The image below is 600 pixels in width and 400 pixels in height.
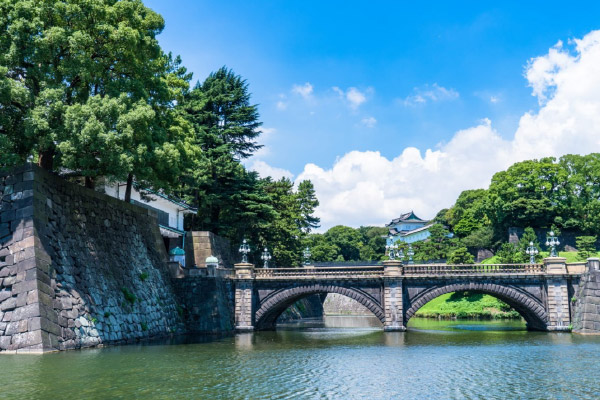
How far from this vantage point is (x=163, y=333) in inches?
1323

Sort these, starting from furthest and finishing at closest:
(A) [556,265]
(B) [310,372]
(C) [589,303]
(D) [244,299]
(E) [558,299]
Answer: (D) [244,299]
(A) [556,265]
(E) [558,299]
(C) [589,303]
(B) [310,372]

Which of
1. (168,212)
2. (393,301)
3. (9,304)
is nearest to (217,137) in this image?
(168,212)

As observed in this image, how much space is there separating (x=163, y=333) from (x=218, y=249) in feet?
51.8

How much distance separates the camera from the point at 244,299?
4156 cm

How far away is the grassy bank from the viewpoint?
59594mm

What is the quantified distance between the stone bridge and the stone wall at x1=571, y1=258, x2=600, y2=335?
0.68 metres

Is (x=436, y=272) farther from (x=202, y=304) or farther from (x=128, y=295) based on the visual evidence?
(x=128, y=295)

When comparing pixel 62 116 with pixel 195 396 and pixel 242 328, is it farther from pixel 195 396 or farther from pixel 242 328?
pixel 242 328

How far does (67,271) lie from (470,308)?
1895 inches

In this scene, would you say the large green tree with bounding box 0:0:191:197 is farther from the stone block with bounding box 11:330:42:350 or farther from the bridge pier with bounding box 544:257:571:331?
the bridge pier with bounding box 544:257:571:331

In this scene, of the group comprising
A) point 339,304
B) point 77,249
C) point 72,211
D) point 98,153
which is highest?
point 98,153

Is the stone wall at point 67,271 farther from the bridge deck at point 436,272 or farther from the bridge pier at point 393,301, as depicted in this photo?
the bridge pier at point 393,301

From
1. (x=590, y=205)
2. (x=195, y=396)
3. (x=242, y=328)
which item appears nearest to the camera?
(x=195, y=396)

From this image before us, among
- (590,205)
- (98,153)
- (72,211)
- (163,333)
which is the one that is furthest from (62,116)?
(590,205)
